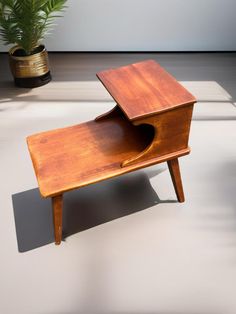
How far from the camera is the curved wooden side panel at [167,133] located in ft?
4.81

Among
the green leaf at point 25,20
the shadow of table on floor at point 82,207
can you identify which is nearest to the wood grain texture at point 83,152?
the shadow of table on floor at point 82,207

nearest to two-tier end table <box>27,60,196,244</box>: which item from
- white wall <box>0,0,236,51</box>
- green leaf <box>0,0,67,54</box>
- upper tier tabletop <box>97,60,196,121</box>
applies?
upper tier tabletop <box>97,60,196,121</box>

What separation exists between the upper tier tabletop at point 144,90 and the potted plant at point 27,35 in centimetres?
130

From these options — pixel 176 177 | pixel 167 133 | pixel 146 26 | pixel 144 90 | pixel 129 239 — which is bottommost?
pixel 129 239

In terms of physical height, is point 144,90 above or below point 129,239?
above

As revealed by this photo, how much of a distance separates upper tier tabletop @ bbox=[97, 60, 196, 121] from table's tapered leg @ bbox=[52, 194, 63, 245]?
48cm

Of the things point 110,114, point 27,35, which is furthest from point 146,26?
point 110,114

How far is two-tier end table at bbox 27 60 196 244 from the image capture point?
145 centimetres

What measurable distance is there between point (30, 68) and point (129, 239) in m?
1.92

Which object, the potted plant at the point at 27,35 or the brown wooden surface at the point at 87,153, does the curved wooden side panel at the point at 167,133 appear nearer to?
the brown wooden surface at the point at 87,153

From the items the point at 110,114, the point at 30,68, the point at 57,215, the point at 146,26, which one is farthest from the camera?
the point at 146,26

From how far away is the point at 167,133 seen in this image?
1.52 m

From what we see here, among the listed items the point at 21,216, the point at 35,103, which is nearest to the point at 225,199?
the point at 21,216

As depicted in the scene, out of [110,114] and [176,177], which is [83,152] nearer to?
[110,114]
